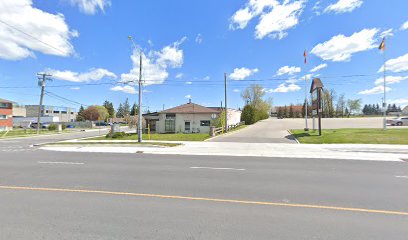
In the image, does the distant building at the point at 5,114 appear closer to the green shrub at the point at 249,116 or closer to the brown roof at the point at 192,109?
the brown roof at the point at 192,109

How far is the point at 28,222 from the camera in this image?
3873 mm

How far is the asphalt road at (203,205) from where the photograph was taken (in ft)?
11.6

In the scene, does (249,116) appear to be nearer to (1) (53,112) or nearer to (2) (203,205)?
(2) (203,205)

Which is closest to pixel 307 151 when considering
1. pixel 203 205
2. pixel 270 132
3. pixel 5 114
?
pixel 203 205

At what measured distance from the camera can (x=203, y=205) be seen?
184 inches

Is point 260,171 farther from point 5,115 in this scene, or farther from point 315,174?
point 5,115

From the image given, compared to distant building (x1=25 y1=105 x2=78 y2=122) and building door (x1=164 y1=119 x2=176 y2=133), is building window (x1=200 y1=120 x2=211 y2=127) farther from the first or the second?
distant building (x1=25 y1=105 x2=78 y2=122)

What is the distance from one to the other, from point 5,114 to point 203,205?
207ft

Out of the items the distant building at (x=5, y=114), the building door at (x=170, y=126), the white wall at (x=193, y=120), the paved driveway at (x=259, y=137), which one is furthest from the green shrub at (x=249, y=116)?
the distant building at (x=5, y=114)

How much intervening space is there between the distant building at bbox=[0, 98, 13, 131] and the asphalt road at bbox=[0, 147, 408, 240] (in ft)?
180

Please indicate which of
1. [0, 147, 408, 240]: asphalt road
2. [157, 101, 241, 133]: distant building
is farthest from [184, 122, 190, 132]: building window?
[0, 147, 408, 240]: asphalt road

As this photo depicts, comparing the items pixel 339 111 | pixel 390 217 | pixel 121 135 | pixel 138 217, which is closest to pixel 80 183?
pixel 138 217

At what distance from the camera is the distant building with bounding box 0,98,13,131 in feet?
157

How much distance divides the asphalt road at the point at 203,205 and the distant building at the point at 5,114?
54884 mm
